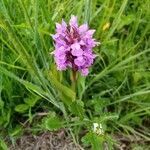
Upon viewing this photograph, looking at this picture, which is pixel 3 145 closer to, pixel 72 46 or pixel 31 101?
pixel 31 101

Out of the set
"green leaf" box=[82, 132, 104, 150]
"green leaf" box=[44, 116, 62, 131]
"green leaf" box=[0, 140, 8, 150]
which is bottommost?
"green leaf" box=[0, 140, 8, 150]

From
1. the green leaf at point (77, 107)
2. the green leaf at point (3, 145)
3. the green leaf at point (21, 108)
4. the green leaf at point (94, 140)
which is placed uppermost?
the green leaf at point (77, 107)

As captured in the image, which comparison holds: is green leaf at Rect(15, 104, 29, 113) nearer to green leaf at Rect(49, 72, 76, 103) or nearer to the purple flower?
green leaf at Rect(49, 72, 76, 103)

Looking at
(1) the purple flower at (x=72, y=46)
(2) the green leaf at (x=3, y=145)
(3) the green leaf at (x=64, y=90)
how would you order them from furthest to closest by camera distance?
(2) the green leaf at (x=3, y=145) < (3) the green leaf at (x=64, y=90) < (1) the purple flower at (x=72, y=46)

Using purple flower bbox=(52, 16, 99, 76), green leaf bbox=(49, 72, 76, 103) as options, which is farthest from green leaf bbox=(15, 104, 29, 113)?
purple flower bbox=(52, 16, 99, 76)

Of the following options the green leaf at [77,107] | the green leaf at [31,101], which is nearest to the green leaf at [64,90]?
the green leaf at [77,107]

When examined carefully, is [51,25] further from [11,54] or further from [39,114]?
[39,114]

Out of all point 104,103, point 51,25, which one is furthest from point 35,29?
point 104,103

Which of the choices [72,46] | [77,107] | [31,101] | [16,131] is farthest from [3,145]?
[72,46]

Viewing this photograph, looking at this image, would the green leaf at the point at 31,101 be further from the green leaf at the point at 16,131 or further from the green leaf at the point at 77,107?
the green leaf at the point at 77,107
